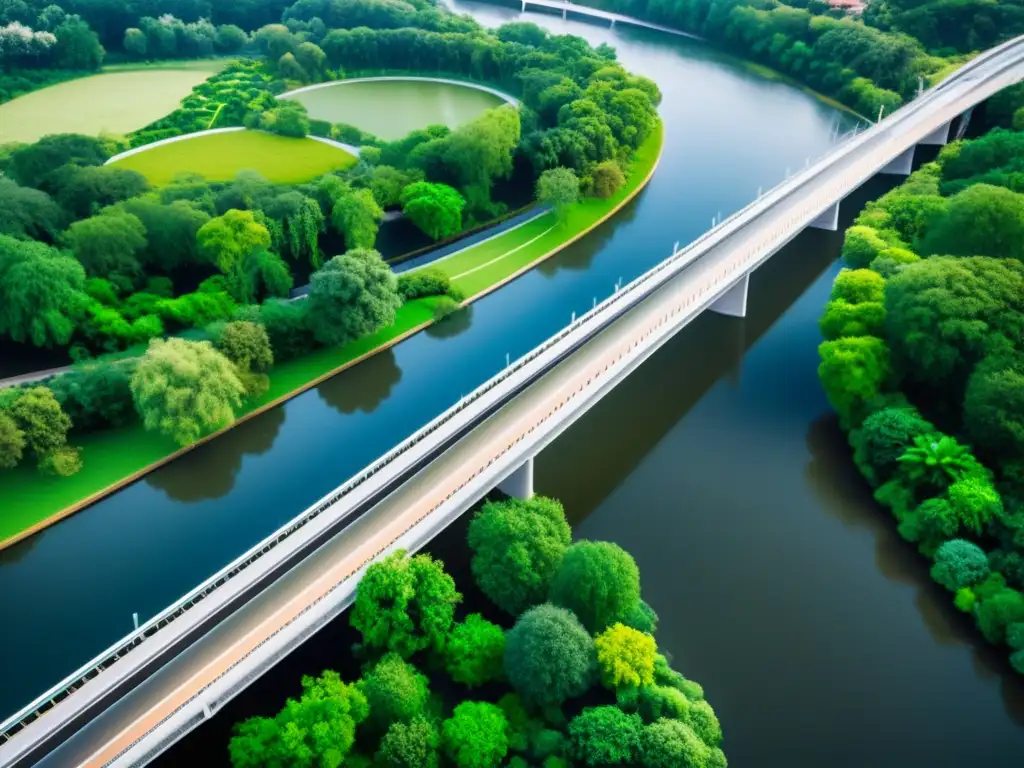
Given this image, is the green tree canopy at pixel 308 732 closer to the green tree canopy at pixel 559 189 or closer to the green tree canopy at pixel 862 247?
the green tree canopy at pixel 862 247

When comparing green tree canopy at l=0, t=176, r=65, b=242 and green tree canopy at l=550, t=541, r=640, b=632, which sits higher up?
green tree canopy at l=0, t=176, r=65, b=242

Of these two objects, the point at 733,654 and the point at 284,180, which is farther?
the point at 284,180

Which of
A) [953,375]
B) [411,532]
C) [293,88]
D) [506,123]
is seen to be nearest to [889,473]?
[953,375]

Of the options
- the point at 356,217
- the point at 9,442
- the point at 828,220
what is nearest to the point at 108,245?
the point at 356,217

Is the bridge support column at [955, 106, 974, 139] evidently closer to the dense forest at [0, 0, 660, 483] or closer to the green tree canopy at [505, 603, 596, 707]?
the dense forest at [0, 0, 660, 483]

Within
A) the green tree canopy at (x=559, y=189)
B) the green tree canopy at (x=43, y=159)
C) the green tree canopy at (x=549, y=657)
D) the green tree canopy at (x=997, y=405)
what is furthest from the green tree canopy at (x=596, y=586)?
the green tree canopy at (x=43, y=159)

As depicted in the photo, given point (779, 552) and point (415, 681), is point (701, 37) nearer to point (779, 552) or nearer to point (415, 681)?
point (779, 552)

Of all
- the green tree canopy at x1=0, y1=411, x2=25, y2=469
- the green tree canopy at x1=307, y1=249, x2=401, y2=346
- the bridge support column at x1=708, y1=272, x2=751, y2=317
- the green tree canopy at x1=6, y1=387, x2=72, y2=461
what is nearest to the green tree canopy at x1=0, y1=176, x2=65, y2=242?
the green tree canopy at x1=6, y1=387, x2=72, y2=461
